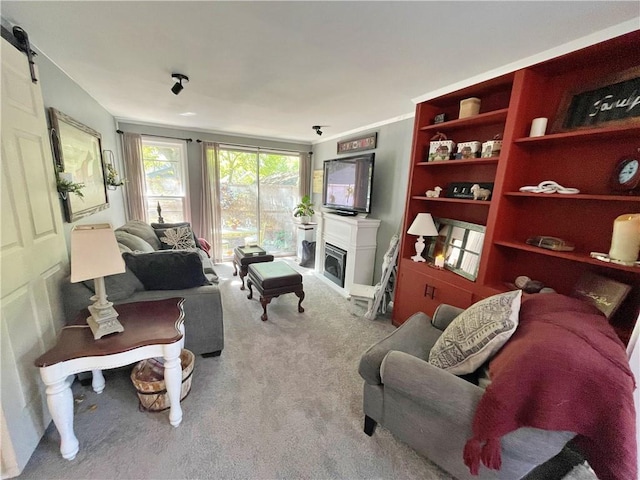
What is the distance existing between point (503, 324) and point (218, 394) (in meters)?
1.77

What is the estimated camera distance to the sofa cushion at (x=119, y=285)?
1.67 meters

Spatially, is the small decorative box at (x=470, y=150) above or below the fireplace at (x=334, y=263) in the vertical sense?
above

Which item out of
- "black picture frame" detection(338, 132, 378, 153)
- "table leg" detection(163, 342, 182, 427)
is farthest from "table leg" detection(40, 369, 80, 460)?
"black picture frame" detection(338, 132, 378, 153)

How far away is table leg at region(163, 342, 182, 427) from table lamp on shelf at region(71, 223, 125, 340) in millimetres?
308

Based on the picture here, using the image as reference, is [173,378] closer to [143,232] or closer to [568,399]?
[568,399]

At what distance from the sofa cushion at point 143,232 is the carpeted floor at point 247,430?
1.61 m

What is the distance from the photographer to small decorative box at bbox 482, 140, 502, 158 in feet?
6.09

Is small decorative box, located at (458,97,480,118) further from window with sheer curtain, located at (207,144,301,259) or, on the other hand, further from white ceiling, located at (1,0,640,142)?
window with sheer curtain, located at (207,144,301,259)

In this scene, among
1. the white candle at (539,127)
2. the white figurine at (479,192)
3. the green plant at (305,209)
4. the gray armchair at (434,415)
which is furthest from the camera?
the green plant at (305,209)

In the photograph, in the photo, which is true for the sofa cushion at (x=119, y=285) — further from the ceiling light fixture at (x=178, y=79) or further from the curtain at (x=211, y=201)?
the curtain at (x=211, y=201)

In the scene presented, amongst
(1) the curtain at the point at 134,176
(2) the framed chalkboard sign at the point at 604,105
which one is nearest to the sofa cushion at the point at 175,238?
(1) the curtain at the point at 134,176

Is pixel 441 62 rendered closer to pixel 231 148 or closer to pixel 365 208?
pixel 365 208

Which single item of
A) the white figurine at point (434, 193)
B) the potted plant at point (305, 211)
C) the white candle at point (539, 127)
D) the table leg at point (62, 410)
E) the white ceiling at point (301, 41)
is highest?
the white ceiling at point (301, 41)

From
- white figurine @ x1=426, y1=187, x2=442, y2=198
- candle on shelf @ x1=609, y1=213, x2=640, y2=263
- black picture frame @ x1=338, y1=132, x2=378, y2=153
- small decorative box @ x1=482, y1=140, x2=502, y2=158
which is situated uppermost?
black picture frame @ x1=338, y1=132, x2=378, y2=153
